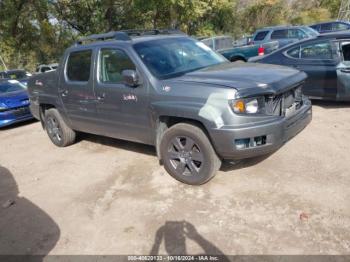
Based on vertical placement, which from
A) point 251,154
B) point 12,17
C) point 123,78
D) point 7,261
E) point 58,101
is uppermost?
point 12,17

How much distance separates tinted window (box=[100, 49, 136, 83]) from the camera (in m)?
4.43

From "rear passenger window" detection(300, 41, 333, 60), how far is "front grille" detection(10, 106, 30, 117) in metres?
Answer: 6.77

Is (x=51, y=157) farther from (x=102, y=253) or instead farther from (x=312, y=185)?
(x=312, y=185)

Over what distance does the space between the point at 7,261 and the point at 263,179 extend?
294cm

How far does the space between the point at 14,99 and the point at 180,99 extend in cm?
623

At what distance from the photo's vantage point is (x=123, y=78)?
429 centimetres

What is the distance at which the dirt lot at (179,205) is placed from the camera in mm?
3080

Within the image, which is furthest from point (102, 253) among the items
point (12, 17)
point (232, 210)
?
point (12, 17)

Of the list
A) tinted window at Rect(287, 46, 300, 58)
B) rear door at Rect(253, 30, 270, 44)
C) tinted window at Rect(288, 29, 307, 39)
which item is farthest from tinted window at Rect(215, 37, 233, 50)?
tinted window at Rect(287, 46, 300, 58)

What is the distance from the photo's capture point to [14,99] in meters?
8.43

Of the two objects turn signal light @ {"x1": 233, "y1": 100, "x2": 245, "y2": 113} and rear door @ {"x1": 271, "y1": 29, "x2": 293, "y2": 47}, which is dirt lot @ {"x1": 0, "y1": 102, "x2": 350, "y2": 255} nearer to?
turn signal light @ {"x1": 233, "y1": 100, "x2": 245, "y2": 113}

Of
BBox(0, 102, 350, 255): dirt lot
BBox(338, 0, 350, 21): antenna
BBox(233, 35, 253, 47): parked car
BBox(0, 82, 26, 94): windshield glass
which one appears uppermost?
BBox(338, 0, 350, 21): antenna

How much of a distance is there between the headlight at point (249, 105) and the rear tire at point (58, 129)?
3.60 m

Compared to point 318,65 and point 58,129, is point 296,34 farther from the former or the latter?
point 58,129
